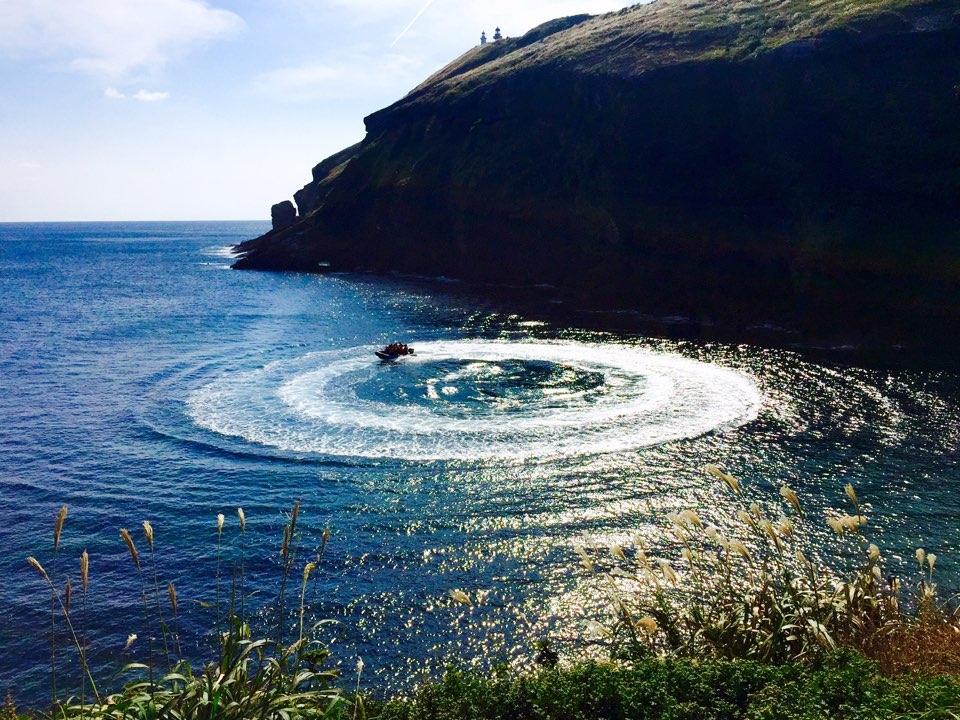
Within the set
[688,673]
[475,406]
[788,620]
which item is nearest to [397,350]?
[475,406]

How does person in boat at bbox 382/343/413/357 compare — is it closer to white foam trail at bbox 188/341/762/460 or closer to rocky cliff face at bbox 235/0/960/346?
white foam trail at bbox 188/341/762/460

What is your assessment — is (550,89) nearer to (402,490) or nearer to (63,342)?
(63,342)

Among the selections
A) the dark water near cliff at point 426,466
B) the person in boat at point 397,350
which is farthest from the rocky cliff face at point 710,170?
the person in boat at point 397,350

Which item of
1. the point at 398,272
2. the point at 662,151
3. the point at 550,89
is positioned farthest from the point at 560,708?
the point at 398,272

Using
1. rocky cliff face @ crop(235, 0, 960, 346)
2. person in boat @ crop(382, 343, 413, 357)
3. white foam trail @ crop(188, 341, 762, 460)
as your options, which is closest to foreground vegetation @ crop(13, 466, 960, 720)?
white foam trail @ crop(188, 341, 762, 460)

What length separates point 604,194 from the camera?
84312mm

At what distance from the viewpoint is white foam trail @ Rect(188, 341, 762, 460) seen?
33.9 metres

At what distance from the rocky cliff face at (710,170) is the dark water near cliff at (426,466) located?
59.2 feet

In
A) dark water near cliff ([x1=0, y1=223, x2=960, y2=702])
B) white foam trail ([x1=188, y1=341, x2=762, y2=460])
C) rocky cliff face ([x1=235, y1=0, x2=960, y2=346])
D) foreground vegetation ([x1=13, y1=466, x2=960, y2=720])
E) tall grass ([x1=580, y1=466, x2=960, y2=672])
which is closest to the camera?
foreground vegetation ([x1=13, y1=466, x2=960, y2=720])

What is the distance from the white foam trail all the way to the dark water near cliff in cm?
22

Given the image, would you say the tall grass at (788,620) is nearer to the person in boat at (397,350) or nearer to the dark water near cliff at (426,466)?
the dark water near cliff at (426,466)

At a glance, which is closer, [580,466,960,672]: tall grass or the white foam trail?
[580,466,960,672]: tall grass

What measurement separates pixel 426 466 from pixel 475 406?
9.59 meters

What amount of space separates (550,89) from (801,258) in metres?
47.4
